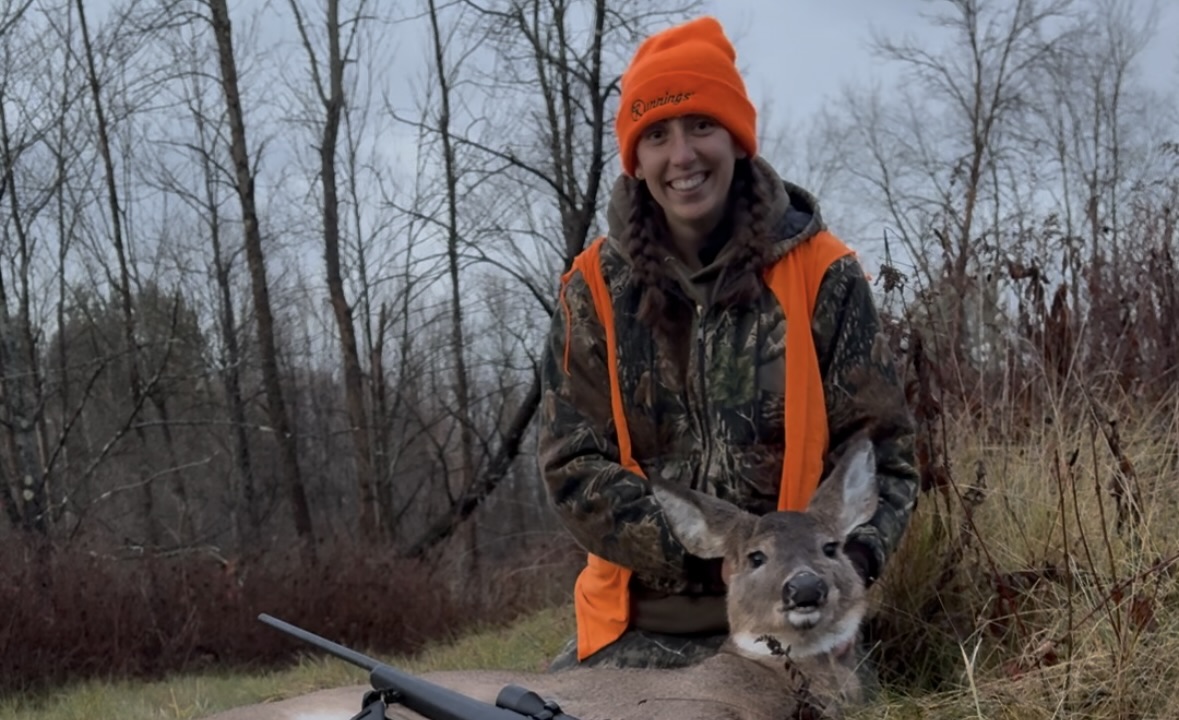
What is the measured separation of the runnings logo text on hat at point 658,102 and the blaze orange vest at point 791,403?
1.58ft

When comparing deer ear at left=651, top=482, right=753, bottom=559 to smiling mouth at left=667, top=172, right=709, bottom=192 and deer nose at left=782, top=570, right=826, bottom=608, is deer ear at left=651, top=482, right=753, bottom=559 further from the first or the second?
smiling mouth at left=667, top=172, right=709, bottom=192

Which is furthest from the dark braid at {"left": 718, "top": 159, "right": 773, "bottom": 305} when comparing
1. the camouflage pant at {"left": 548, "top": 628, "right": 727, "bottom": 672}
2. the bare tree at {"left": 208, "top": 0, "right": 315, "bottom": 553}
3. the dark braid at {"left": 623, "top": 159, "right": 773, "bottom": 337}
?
the bare tree at {"left": 208, "top": 0, "right": 315, "bottom": 553}

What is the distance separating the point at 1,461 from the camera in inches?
437

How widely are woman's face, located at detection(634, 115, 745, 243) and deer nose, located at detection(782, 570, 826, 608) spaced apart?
1122 mm

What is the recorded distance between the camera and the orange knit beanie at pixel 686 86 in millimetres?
3541

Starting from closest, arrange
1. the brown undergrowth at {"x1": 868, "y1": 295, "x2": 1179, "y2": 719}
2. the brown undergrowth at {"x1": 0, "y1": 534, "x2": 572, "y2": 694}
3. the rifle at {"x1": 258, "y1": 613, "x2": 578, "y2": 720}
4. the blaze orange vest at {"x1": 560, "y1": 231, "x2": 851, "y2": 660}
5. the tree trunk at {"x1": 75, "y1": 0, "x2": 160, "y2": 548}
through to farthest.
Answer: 1. the rifle at {"x1": 258, "y1": 613, "x2": 578, "y2": 720}
2. the brown undergrowth at {"x1": 868, "y1": 295, "x2": 1179, "y2": 719}
3. the blaze orange vest at {"x1": 560, "y1": 231, "x2": 851, "y2": 660}
4. the brown undergrowth at {"x1": 0, "y1": 534, "x2": 572, "y2": 694}
5. the tree trunk at {"x1": 75, "y1": 0, "x2": 160, "y2": 548}

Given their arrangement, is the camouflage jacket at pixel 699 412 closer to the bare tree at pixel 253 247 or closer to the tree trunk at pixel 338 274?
the bare tree at pixel 253 247

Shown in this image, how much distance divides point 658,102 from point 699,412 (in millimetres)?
905

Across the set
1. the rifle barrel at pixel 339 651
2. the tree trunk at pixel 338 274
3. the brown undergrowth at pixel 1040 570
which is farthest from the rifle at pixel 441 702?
the tree trunk at pixel 338 274

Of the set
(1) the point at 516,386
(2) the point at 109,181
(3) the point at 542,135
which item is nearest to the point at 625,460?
(3) the point at 542,135

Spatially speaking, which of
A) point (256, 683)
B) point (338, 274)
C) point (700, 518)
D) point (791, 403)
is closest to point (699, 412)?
point (791, 403)

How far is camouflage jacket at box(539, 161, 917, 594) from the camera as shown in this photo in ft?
11.7

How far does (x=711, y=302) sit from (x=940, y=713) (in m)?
1.29

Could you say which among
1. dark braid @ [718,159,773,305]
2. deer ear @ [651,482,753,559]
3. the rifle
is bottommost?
the rifle
